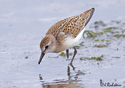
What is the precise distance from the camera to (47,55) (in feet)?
31.8

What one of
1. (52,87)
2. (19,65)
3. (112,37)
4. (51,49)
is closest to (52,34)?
(51,49)

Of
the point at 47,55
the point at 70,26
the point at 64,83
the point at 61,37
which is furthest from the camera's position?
the point at 47,55

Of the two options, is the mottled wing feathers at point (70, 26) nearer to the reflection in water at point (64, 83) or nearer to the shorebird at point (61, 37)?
the shorebird at point (61, 37)

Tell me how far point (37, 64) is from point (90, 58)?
1.50m

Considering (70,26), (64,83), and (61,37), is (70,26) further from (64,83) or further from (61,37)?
(64,83)

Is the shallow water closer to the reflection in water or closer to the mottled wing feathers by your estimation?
the reflection in water

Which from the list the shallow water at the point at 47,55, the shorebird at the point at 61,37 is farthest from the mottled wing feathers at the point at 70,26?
the shallow water at the point at 47,55

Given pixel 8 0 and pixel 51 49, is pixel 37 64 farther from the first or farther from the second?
pixel 8 0

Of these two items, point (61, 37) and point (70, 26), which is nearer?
point (61, 37)

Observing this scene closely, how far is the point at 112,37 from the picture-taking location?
11.1 meters

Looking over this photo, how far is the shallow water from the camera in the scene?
7672mm

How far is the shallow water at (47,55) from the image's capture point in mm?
7672

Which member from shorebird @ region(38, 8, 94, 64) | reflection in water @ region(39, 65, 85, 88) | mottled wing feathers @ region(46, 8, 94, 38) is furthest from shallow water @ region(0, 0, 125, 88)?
mottled wing feathers @ region(46, 8, 94, 38)

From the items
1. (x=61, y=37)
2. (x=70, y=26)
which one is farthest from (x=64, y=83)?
(x=70, y=26)
